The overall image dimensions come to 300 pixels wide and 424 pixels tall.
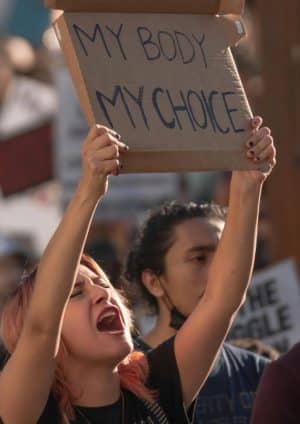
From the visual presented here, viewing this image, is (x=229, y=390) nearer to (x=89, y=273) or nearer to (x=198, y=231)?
Result: (x=198, y=231)

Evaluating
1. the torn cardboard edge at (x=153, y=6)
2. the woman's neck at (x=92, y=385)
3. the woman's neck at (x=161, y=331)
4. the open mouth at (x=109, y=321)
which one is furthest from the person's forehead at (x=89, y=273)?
the woman's neck at (x=161, y=331)

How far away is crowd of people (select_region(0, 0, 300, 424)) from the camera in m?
3.20

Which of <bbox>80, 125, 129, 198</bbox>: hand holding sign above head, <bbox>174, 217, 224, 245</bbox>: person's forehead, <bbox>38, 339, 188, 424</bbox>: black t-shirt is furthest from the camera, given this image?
<bbox>174, 217, 224, 245</bbox>: person's forehead

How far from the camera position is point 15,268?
28.3 ft

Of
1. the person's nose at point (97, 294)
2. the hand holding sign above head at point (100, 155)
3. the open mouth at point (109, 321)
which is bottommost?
the open mouth at point (109, 321)

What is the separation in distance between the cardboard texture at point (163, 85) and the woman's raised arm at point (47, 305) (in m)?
0.09

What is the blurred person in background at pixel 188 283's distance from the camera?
4215 mm

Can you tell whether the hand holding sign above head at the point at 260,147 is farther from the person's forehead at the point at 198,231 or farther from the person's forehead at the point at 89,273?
the person's forehead at the point at 198,231

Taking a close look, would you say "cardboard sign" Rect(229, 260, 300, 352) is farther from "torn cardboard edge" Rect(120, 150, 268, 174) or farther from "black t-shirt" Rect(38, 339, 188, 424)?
"torn cardboard edge" Rect(120, 150, 268, 174)

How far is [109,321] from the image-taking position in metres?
3.50

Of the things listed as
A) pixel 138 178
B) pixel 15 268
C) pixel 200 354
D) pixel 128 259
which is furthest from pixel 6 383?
pixel 138 178

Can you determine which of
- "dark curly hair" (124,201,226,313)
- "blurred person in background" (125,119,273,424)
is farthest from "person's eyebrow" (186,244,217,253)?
"dark curly hair" (124,201,226,313)

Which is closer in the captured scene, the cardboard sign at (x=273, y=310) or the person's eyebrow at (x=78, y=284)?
the person's eyebrow at (x=78, y=284)

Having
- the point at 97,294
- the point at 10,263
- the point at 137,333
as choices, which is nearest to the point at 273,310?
the point at 137,333
